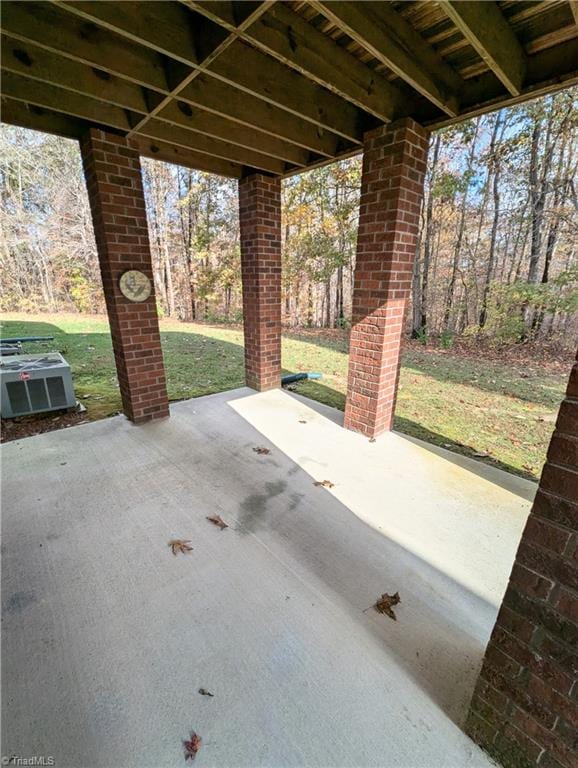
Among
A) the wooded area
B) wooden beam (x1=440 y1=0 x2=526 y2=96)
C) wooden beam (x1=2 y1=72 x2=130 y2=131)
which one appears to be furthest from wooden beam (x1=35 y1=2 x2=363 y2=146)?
the wooded area

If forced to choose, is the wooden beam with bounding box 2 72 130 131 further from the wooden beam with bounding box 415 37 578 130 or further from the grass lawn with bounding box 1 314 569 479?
the grass lawn with bounding box 1 314 569 479

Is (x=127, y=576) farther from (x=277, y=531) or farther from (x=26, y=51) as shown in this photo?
(x=26, y=51)

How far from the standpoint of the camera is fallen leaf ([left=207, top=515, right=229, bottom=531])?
2.18 meters

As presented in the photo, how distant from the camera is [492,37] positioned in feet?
6.01

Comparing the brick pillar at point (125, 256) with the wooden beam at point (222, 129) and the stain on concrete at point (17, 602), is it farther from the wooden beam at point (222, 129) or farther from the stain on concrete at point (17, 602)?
the stain on concrete at point (17, 602)

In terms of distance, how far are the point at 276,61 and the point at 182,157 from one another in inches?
68.8

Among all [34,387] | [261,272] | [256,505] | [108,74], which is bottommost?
[256,505]

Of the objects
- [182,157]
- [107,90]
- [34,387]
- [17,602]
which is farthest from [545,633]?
[182,157]

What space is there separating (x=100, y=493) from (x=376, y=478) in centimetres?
225

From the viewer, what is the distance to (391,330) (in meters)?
3.09

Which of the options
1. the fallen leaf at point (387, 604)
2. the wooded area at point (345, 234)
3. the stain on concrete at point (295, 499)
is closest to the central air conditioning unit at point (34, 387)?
the stain on concrete at point (295, 499)

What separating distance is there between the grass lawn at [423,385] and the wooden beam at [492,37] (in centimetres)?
295

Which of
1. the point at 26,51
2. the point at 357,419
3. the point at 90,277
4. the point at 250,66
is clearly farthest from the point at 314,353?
the point at 90,277

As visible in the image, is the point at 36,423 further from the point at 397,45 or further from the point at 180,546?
the point at 397,45
